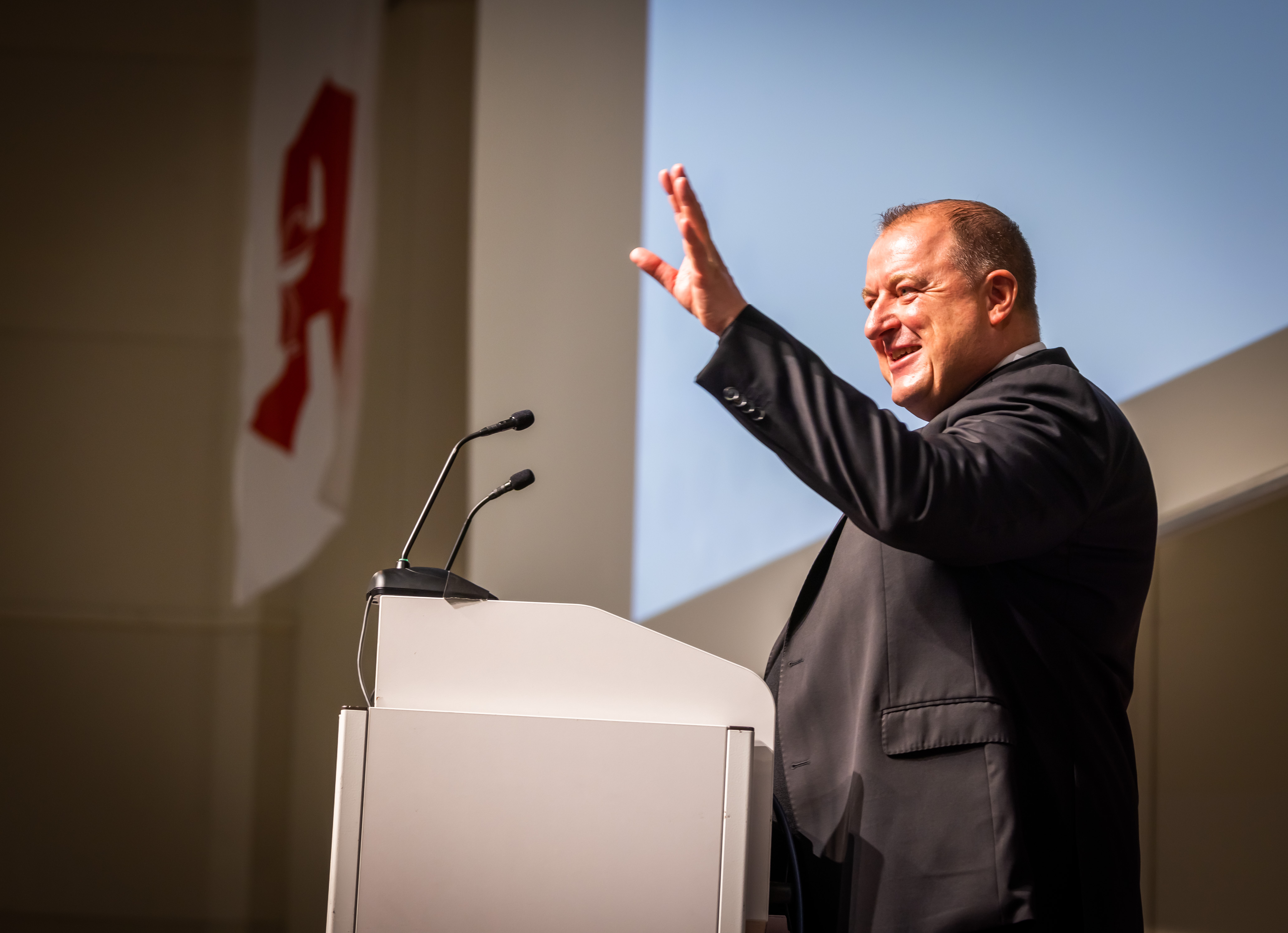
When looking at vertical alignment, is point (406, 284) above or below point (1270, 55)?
below

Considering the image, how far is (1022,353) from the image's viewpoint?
133cm

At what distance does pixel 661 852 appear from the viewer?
1009mm

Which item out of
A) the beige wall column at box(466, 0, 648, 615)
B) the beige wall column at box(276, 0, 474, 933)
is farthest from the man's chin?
the beige wall column at box(276, 0, 474, 933)

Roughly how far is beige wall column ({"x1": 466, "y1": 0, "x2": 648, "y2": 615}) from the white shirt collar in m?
1.24

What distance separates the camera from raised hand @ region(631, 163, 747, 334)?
3.50ft

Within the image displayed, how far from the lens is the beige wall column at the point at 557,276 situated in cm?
247

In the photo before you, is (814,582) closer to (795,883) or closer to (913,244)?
(795,883)

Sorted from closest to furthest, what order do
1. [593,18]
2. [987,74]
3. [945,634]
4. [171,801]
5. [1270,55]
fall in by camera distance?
[945,634]
[1270,55]
[987,74]
[593,18]
[171,801]

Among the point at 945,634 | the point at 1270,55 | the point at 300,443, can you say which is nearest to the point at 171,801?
the point at 300,443

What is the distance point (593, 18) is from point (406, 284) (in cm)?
106

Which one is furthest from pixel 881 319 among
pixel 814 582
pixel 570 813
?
pixel 570 813

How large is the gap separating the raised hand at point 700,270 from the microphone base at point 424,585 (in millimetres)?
406

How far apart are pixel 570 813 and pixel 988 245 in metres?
0.96

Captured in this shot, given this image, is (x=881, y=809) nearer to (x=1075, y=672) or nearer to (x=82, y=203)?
(x=1075, y=672)
